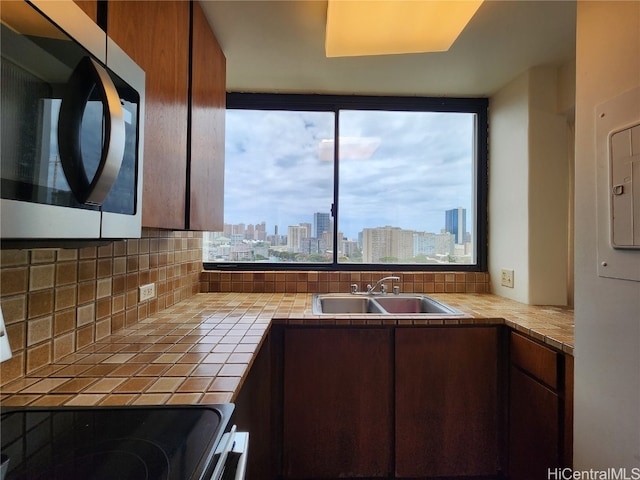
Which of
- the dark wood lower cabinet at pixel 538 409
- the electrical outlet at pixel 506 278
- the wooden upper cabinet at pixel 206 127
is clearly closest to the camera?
the dark wood lower cabinet at pixel 538 409

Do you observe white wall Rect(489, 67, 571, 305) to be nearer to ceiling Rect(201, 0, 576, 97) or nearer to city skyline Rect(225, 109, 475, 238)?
ceiling Rect(201, 0, 576, 97)

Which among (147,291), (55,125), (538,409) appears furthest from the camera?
(147,291)

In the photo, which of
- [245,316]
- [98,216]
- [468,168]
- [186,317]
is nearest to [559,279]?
[468,168]

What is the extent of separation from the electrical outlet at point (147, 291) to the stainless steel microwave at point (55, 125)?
90cm

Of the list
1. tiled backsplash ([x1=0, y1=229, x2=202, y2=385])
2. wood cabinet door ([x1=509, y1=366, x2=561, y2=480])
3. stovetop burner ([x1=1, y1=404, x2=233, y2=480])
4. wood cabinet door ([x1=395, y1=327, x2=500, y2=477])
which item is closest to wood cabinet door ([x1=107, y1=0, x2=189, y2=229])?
tiled backsplash ([x1=0, y1=229, x2=202, y2=385])

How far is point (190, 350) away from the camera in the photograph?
104 centimetres

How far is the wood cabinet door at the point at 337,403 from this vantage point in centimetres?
152

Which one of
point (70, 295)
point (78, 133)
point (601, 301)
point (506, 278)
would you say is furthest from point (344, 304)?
point (78, 133)

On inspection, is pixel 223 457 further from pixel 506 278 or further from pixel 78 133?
pixel 506 278

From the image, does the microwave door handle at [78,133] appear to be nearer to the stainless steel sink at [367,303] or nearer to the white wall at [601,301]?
the white wall at [601,301]

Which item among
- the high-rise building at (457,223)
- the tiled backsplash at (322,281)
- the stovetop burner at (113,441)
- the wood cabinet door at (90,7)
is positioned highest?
the wood cabinet door at (90,7)

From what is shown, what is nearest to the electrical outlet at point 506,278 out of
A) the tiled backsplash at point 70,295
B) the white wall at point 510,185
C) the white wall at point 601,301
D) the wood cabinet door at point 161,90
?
the white wall at point 510,185

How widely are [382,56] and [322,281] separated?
4.85ft

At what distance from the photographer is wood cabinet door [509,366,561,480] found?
4.08 ft
